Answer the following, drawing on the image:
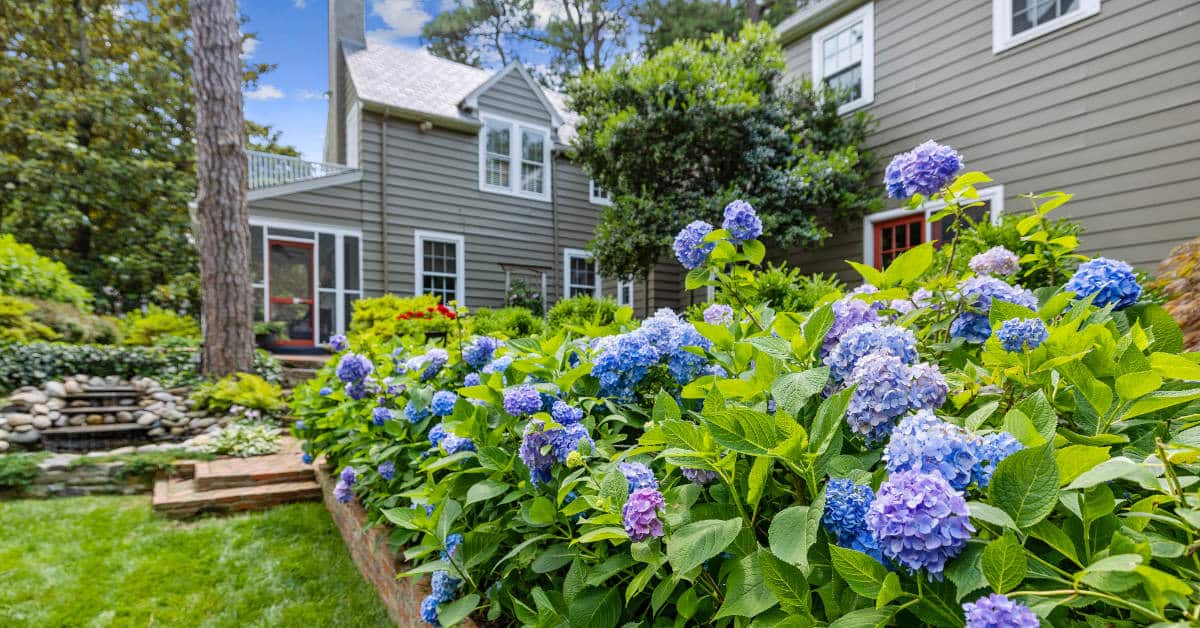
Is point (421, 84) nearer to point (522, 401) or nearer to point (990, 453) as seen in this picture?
point (522, 401)

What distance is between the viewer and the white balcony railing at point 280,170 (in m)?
8.75

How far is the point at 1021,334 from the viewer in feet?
3.00

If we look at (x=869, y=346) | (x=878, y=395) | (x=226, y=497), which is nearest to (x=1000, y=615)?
(x=878, y=395)

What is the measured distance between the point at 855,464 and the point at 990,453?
0.50 ft

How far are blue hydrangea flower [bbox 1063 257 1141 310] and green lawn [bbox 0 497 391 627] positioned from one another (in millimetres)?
2377

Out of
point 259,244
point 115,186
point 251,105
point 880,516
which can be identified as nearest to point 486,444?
point 880,516

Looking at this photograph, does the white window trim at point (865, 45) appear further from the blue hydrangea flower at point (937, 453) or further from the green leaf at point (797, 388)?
the blue hydrangea flower at point (937, 453)

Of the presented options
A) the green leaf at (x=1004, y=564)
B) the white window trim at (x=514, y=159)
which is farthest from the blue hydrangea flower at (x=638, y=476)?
the white window trim at (x=514, y=159)

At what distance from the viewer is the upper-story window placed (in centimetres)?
1062

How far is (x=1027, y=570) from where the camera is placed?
548 millimetres

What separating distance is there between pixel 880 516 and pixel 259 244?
9.70 meters

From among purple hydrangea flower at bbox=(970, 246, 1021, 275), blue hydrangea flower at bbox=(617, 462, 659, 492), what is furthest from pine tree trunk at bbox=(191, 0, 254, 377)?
purple hydrangea flower at bbox=(970, 246, 1021, 275)

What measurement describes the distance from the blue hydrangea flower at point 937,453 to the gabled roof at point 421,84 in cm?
956

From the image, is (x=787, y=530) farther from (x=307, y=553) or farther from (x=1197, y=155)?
(x=1197, y=155)
